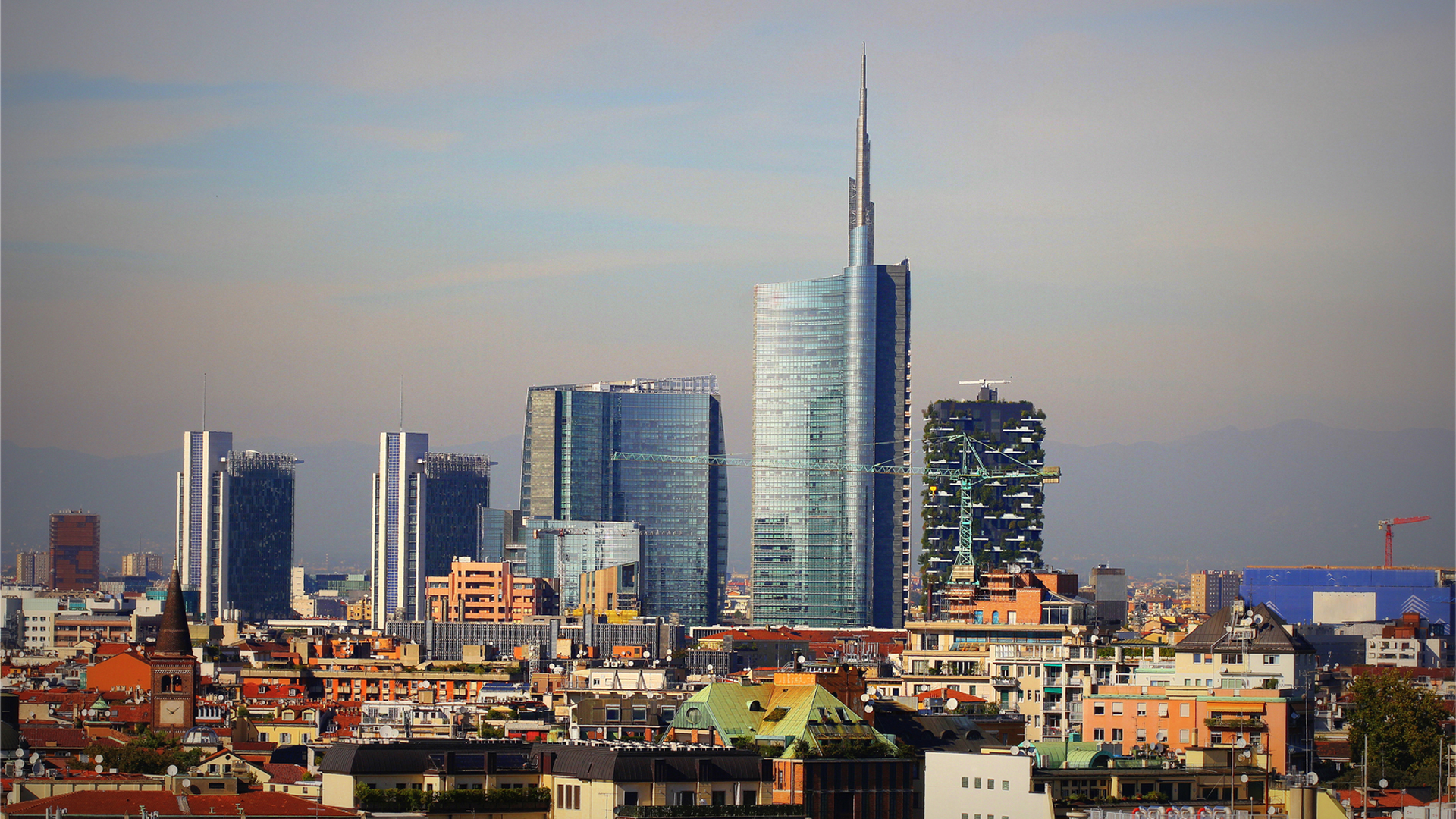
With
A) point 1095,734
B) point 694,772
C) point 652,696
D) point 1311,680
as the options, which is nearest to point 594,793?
point 694,772

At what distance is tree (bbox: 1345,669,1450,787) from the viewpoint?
311 ft

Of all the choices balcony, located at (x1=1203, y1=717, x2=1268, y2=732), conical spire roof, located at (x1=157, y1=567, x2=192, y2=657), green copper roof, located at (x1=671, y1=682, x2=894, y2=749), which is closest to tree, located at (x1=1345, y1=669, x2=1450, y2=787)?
balcony, located at (x1=1203, y1=717, x2=1268, y2=732)

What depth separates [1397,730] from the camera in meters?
102

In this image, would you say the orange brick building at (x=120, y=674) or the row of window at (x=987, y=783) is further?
the orange brick building at (x=120, y=674)

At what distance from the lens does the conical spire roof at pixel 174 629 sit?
408 ft

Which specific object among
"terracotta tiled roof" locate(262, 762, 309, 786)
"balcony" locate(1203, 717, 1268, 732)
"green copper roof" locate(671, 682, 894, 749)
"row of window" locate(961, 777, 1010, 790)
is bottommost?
"terracotta tiled roof" locate(262, 762, 309, 786)

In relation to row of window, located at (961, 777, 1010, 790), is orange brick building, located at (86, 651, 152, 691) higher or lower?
lower

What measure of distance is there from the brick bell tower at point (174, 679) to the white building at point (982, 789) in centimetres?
5569

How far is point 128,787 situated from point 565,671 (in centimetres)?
9397

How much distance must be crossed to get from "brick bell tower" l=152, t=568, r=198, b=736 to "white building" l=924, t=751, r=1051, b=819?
55688 mm

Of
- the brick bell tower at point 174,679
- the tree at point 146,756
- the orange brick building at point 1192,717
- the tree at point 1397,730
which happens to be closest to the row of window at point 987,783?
the orange brick building at point 1192,717

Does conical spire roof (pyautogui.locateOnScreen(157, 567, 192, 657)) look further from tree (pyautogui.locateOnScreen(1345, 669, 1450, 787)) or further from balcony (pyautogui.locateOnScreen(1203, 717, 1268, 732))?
balcony (pyautogui.locateOnScreen(1203, 717, 1268, 732))

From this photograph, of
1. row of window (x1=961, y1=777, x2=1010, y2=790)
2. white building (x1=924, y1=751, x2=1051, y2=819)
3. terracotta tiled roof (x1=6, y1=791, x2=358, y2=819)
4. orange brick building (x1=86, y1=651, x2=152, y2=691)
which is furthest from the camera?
orange brick building (x1=86, y1=651, x2=152, y2=691)

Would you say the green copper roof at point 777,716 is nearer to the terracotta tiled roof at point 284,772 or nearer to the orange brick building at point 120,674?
the terracotta tiled roof at point 284,772
